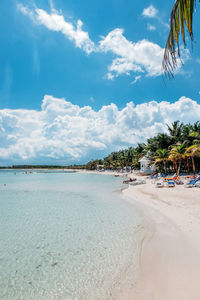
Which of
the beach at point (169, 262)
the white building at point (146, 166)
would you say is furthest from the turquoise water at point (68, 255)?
the white building at point (146, 166)

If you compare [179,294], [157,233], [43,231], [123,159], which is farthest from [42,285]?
[123,159]

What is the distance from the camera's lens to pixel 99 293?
386cm

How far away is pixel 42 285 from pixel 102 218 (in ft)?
17.7

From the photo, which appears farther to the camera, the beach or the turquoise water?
the turquoise water

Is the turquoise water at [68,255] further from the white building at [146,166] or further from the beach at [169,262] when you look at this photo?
the white building at [146,166]

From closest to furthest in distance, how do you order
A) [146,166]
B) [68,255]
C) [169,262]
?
[169,262]
[68,255]
[146,166]

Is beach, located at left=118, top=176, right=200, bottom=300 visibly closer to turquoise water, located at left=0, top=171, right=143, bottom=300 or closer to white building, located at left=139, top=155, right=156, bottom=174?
turquoise water, located at left=0, top=171, right=143, bottom=300

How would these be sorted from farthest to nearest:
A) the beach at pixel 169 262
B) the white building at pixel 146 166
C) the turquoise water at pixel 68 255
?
1. the white building at pixel 146 166
2. the turquoise water at pixel 68 255
3. the beach at pixel 169 262

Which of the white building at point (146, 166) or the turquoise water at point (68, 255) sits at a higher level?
the white building at point (146, 166)

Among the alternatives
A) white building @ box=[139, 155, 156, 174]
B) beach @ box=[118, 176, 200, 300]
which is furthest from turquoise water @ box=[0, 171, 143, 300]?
white building @ box=[139, 155, 156, 174]

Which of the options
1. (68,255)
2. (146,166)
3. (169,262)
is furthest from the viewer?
(146,166)

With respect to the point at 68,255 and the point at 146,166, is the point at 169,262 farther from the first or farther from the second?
the point at 146,166

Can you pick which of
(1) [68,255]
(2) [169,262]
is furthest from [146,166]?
(1) [68,255]

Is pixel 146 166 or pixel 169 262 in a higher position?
pixel 146 166
